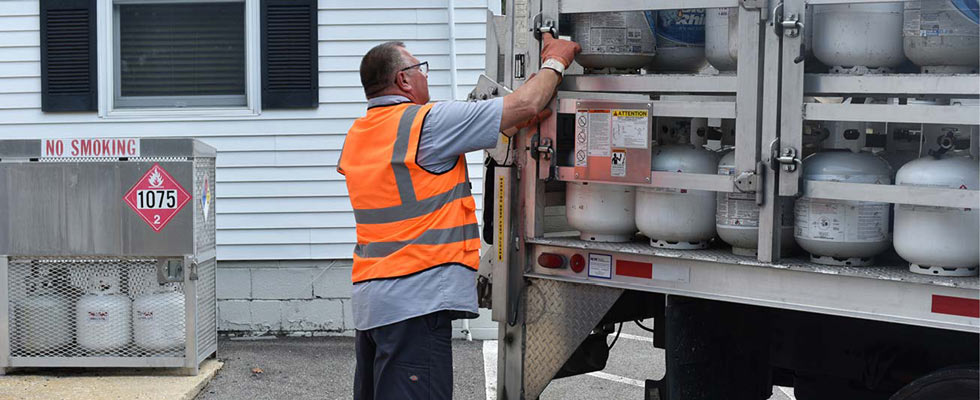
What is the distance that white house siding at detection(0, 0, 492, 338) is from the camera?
28.7 ft

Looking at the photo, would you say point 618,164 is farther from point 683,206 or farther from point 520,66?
point 520,66

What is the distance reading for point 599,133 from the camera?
4.31m

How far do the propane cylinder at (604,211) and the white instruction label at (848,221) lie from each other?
81cm

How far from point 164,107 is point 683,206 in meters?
5.84

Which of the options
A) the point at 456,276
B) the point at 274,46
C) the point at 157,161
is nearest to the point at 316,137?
the point at 274,46

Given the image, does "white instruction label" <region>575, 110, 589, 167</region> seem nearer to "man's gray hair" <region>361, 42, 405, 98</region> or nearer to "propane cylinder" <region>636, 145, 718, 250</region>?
"propane cylinder" <region>636, 145, 718, 250</region>

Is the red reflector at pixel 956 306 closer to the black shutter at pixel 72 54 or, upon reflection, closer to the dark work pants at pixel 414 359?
the dark work pants at pixel 414 359

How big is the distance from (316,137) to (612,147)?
16.1ft

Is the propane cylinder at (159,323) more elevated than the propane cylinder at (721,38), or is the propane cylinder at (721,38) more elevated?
the propane cylinder at (721,38)

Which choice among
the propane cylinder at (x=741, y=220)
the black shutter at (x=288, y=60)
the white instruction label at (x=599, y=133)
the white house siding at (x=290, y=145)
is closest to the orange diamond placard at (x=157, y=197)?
the white house siding at (x=290, y=145)

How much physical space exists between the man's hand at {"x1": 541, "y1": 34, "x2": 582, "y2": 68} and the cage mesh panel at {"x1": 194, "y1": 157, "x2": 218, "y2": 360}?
11.9 ft

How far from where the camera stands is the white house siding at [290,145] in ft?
28.7

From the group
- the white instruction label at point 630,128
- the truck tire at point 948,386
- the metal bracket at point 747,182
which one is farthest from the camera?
the white instruction label at point 630,128

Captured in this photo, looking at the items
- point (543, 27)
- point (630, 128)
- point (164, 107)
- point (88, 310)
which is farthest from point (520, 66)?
point (164, 107)
